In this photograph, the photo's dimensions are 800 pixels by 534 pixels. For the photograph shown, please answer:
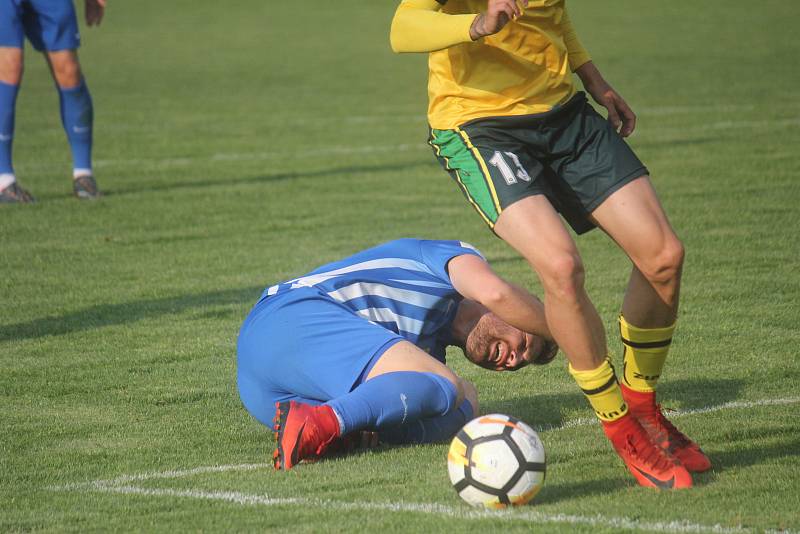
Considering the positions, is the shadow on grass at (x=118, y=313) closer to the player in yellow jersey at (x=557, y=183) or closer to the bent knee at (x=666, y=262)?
the player in yellow jersey at (x=557, y=183)

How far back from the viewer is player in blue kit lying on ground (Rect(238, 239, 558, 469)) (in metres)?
4.75

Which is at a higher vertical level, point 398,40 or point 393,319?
point 398,40

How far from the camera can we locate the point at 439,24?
177 inches

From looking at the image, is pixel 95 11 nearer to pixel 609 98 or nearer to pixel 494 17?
pixel 609 98

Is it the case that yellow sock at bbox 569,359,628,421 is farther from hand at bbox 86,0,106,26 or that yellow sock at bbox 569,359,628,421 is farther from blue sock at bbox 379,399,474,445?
hand at bbox 86,0,106,26

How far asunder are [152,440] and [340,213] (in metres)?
5.61

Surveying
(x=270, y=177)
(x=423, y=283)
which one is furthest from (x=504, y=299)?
(x=270, y=177)

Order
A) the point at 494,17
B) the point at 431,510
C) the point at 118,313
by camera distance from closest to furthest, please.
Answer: the point at 431,510
the point at 494,17
the point at 118,313

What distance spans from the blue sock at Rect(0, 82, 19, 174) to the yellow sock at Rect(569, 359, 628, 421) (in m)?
7.63

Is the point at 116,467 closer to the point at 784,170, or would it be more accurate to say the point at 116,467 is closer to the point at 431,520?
the point at 431,520

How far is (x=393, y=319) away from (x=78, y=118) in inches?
258

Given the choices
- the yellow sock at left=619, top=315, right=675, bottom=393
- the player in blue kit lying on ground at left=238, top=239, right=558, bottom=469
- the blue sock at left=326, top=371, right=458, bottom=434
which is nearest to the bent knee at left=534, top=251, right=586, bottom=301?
the yellow sock at left=619, top=315, right=675, bottom=393

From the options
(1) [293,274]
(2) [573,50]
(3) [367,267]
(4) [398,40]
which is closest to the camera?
(4) [398,40]

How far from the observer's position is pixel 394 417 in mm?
4758
